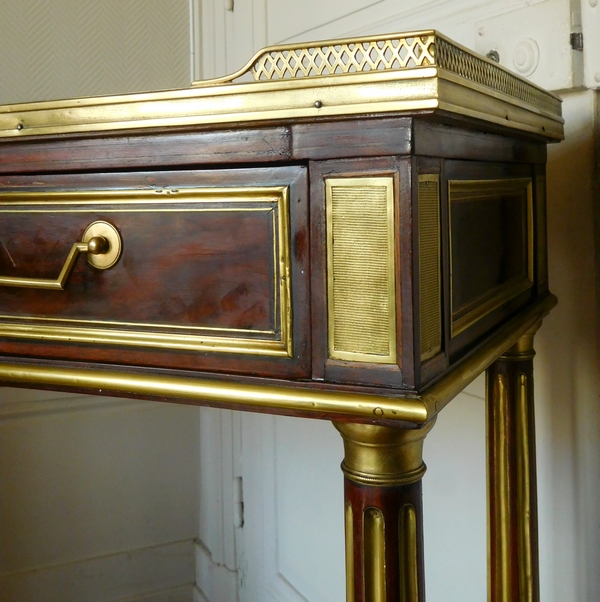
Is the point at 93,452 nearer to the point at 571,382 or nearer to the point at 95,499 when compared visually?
the point at 95,499

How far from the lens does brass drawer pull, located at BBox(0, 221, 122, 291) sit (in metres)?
0.54

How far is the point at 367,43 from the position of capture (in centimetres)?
44

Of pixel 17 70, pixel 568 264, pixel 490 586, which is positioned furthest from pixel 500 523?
pixel 17 70

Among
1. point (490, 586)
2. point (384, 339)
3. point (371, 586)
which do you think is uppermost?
point (384, 339)

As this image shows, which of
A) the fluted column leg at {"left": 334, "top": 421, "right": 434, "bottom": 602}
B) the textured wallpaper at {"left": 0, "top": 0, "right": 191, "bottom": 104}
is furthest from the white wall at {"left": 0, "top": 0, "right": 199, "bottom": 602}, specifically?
the fluted column leg at {"left": 334, "top": 421, "right": 434, "bottom": 602}

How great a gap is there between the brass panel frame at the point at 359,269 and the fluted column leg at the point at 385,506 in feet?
0.15

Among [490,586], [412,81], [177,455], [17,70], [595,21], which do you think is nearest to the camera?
[412,81]

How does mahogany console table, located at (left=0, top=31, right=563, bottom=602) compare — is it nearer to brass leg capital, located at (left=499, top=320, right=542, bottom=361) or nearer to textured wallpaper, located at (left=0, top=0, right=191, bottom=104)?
brass leg capital, located at (left=499, top=320, right=542, bottom=361)

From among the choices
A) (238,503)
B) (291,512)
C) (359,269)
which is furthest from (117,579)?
(359,269)

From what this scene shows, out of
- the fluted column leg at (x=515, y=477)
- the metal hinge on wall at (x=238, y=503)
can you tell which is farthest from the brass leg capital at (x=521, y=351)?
the metal hinge on wall at (x=238, y=503)

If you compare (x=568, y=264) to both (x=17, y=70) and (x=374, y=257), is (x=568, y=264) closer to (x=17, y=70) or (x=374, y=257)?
(x=374, y=257)

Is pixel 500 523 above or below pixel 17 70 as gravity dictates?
below

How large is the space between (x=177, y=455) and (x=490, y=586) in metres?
0.79

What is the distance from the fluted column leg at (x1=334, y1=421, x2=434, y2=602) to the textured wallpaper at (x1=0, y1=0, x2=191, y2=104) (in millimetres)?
974
